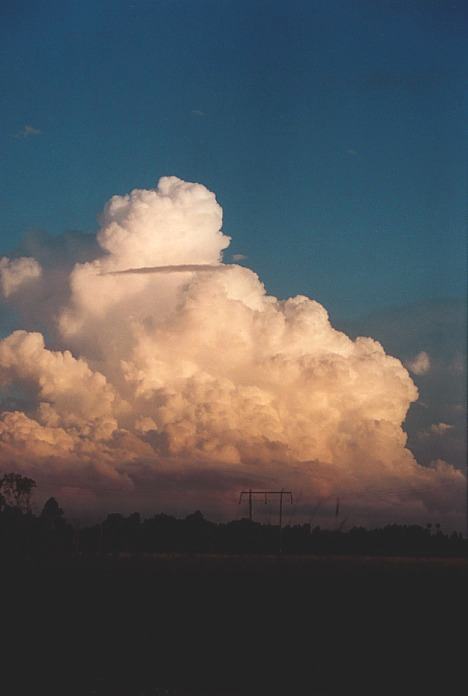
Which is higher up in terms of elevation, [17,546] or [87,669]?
[17,546]

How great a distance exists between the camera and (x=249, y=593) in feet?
142

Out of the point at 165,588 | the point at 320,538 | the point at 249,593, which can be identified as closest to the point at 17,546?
the point at 165,588

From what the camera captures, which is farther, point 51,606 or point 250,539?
point 250,539

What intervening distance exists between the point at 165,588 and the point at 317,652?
12279 millimetres

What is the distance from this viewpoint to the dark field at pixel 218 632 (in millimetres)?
30156

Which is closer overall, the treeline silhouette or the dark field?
the dark field

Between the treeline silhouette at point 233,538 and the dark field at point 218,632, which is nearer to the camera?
the dark field at point 218,632

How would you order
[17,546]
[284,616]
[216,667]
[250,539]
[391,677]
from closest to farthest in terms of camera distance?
[391,677], [216,667], [284,616], [17,546], [250,539]

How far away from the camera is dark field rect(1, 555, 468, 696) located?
1187 inches

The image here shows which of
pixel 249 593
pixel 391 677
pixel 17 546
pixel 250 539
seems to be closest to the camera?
pixel 391 677

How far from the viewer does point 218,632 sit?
37.2 m

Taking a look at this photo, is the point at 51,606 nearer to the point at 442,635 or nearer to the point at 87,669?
the point at 87,669

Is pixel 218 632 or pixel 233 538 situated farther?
pixel 233 538

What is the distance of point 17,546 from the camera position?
185ft
